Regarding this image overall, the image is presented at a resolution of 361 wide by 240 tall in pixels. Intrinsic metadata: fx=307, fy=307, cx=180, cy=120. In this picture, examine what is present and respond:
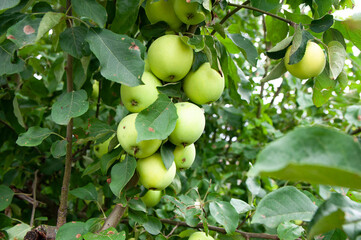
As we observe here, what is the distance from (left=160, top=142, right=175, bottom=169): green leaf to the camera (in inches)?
36.2

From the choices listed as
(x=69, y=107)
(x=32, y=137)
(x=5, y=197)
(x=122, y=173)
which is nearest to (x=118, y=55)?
(x=69, y=107)

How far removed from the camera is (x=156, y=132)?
0.80 meters

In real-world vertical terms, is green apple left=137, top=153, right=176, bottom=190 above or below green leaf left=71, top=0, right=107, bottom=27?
below

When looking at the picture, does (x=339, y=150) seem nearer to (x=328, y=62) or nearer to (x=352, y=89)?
(x=328, y=62)

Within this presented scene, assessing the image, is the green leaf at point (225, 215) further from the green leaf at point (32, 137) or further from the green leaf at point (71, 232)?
the green leaf at point (32, 137)

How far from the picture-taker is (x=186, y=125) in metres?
0.89

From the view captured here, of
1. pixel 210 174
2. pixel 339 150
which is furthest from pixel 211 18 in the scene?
pixel 210 174

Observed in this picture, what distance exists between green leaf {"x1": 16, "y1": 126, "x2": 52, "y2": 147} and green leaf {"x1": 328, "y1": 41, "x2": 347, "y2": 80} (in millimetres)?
1001

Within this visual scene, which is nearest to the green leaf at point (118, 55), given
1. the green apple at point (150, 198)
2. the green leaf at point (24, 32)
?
the green leaf at point (24, 32)

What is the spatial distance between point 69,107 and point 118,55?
0.23 meters

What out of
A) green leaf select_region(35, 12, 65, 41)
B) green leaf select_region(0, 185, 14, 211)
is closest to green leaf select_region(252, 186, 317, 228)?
green leaf select_region(35, 12, 65, 41)

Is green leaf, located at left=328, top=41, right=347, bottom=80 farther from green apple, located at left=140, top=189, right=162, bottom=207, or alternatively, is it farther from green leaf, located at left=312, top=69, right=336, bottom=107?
green apple, located at left=140, top=189, right=162, bottom=207

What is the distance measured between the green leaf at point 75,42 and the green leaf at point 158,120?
1.08 feet

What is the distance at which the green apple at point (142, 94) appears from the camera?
0.93 metres
